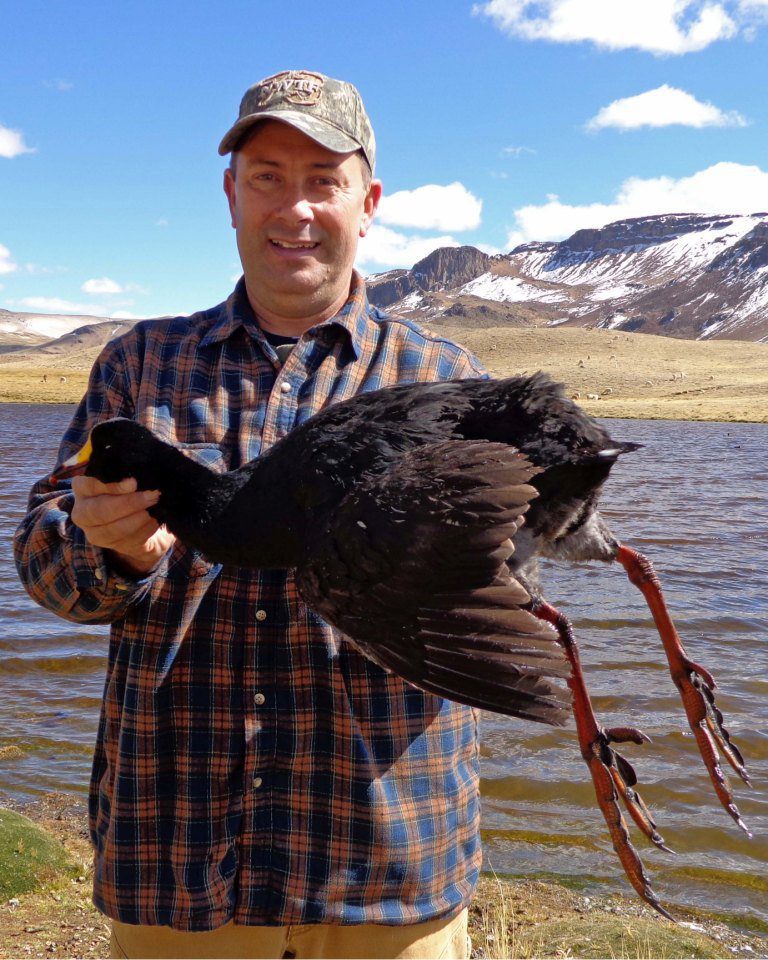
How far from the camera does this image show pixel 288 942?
311cm

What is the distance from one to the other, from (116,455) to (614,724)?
5.06 metres

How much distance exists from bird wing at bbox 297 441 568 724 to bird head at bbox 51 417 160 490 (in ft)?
2.66

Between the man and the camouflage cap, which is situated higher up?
the camouflage cap

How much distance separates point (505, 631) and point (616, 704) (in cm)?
→ 517

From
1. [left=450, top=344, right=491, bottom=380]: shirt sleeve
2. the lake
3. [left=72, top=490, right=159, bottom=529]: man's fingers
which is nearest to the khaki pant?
[left=72, top=490, right=159, bottom=529]: man's fingers

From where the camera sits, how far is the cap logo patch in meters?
3.38

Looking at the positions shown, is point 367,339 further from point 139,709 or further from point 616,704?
point 616,704

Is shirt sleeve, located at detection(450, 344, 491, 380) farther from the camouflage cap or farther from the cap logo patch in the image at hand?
the cap logo patch

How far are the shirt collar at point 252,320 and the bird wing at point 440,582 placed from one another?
75cm

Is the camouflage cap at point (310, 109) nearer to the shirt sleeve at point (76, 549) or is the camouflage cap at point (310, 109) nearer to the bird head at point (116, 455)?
the shirt sleeve at point (76, 549)

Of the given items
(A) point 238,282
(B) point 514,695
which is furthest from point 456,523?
(A) point 238,282

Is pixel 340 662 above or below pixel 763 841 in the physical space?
above

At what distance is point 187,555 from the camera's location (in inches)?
133

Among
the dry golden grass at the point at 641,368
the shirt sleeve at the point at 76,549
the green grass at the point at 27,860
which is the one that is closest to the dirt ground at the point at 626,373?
the dry golden grass at the point at 641,368
